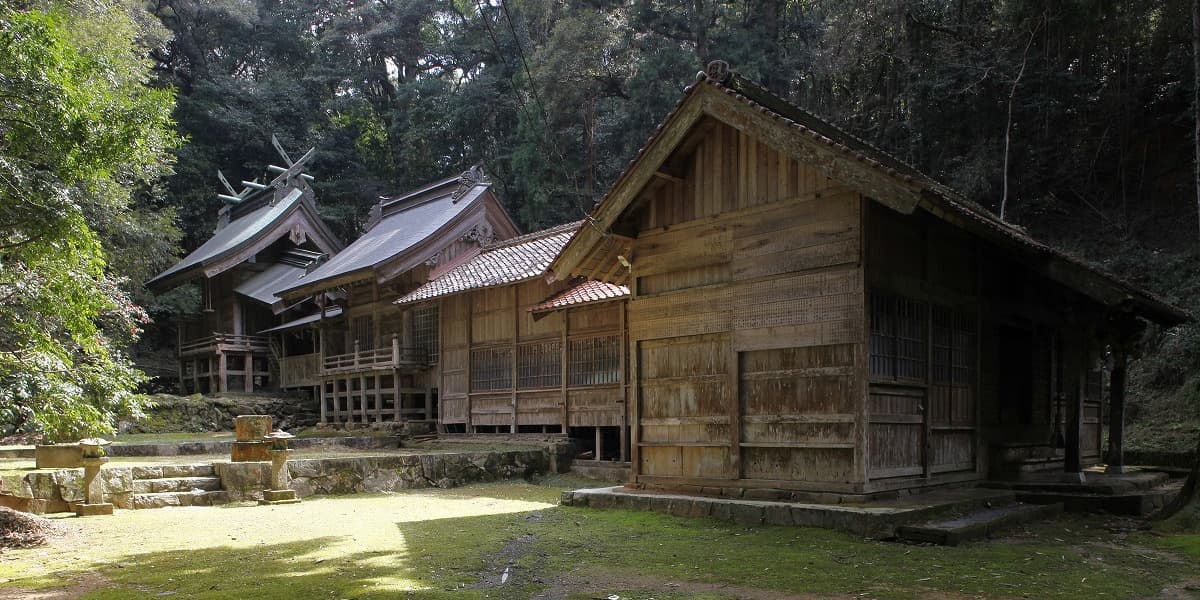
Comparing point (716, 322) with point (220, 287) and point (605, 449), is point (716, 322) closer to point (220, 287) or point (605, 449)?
point (605, 449)

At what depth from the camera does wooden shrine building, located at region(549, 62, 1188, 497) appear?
962 centimetres

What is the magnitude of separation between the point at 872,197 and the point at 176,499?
11047 mm

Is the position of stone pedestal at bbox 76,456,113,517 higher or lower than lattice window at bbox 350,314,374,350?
lower

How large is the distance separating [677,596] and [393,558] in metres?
3.04

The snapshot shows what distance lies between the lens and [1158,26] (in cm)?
1966

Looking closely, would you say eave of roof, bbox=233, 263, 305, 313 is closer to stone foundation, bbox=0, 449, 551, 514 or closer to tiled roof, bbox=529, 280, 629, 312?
tiled roof, bbox=529, 280, 629, 312

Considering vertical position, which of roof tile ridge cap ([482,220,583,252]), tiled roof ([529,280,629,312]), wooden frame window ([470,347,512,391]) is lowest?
wooden frame window ([470,347,512,391])

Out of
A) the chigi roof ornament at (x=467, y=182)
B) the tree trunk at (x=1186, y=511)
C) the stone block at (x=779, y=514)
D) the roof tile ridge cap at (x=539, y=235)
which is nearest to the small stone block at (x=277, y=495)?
the stone block at (x=779, y=514)

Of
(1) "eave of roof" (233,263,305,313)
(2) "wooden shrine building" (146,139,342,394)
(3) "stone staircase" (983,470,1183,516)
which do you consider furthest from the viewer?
(2) "wooden shrine building" (146,139,342,394)

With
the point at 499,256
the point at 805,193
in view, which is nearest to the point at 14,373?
the point at 805,193

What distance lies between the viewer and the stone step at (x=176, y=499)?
38.4ft

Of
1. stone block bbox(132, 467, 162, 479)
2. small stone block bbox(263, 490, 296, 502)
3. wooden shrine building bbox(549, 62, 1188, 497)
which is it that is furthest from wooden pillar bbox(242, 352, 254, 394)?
wooden shrine building bbox(549, 62, 1188, 497)

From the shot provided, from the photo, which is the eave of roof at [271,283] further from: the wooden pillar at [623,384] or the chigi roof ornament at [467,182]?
the wooden pillar at [623,384]

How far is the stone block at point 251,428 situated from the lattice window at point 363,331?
1212cm
